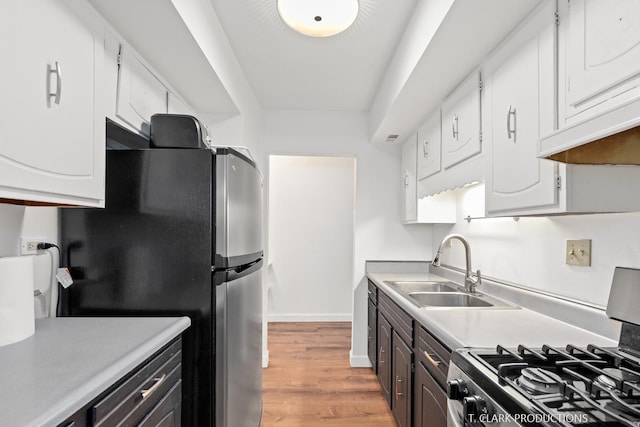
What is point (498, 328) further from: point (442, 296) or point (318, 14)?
point (318, 14)

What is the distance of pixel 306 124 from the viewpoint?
11.1 feet

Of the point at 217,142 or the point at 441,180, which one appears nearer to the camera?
the point at 441,180

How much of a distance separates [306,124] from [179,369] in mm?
2529

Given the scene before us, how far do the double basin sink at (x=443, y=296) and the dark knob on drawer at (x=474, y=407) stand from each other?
2.80 ft

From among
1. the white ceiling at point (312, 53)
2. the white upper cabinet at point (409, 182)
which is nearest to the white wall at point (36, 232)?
the white ceiling at point (312, 53)

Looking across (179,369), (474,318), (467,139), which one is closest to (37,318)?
(179,369)

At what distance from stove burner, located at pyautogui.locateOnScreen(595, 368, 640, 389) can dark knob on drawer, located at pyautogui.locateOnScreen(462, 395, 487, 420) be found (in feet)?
0.93

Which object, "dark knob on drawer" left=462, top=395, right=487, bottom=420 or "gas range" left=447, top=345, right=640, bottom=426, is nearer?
"gas range" left=447, top=345, right=640, bottom=426

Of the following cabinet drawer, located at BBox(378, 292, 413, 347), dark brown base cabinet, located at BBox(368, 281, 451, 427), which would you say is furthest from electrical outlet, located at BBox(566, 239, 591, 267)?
cabinet drawer, located at BBox(378, 292, 413, 347)

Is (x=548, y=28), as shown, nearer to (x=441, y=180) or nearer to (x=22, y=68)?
(x=441, y=180)

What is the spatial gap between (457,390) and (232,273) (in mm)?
978

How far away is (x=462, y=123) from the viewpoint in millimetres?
1947

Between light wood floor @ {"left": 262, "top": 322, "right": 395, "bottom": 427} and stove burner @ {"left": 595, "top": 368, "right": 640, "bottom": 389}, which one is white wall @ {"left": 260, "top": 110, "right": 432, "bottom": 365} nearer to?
light wood floor @ {"left": 262, "top": 322, "right": 395, "bottom": 427}

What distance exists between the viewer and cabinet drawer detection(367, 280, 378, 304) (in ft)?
9.48
